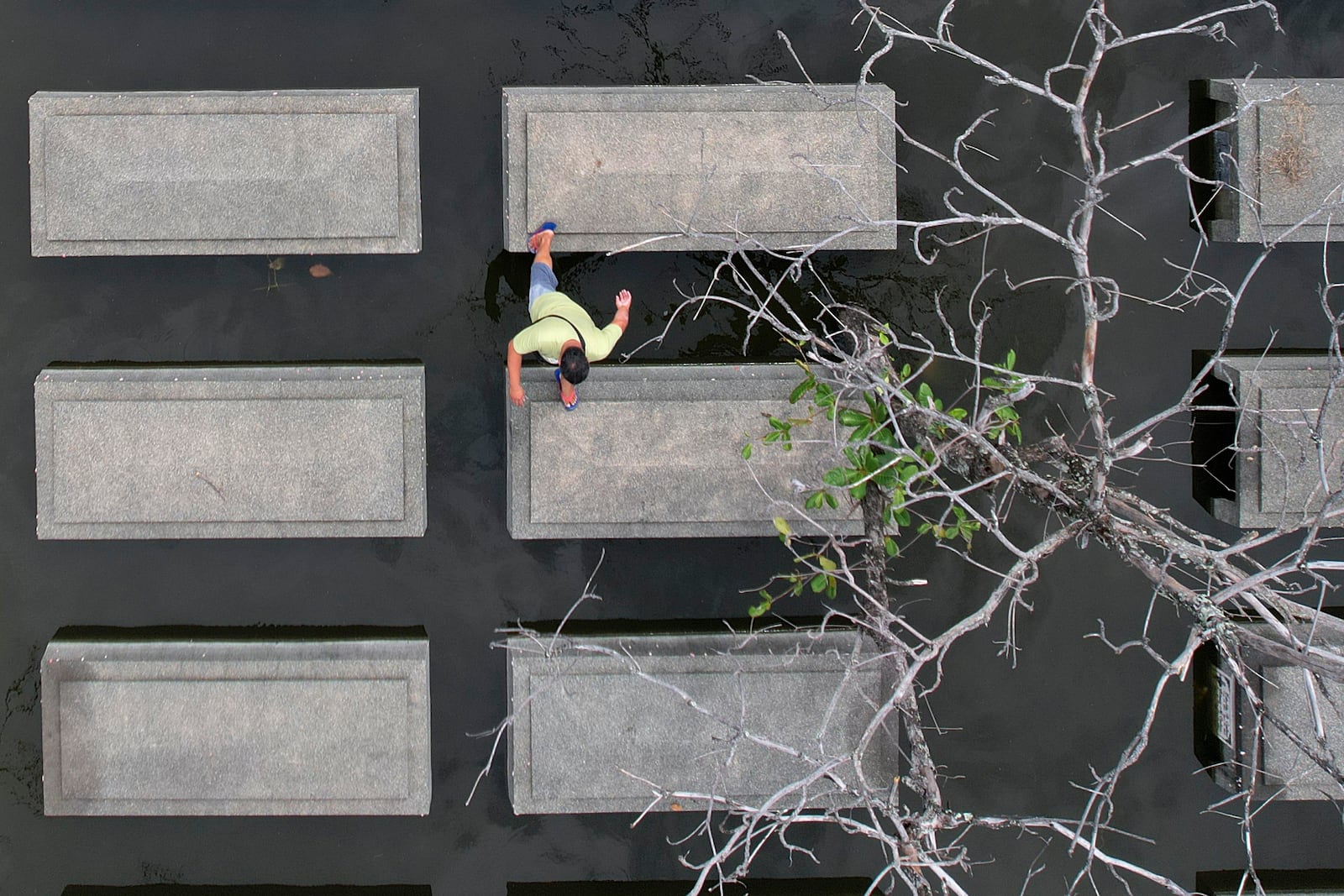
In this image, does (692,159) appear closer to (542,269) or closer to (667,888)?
(542,269)

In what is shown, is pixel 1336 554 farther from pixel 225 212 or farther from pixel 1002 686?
pixel 225 212

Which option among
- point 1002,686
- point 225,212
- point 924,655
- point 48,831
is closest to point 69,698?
point 48,831

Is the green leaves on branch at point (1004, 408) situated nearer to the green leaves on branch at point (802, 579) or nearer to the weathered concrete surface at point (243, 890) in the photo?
the green leaves on branch at point (802, 579)

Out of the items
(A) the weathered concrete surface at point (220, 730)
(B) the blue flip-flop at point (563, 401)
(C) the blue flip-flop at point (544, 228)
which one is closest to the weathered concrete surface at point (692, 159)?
(C) the blue flip-flop at point (544, 228)

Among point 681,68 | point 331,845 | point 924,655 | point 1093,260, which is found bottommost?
point 331,845

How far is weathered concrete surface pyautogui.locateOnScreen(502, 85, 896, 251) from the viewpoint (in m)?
5.25

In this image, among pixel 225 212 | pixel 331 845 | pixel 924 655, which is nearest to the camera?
pixel 924 655

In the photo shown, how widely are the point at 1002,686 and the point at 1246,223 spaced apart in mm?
3098

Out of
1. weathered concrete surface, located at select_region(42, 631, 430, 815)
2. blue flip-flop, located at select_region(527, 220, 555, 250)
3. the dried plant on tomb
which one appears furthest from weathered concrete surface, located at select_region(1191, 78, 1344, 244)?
weathered concrete surface, located at select_region(42, 631, 430, 815)

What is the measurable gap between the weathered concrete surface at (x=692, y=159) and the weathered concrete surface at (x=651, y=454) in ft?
2.82

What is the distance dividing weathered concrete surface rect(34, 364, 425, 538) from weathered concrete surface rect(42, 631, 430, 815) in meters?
0.88

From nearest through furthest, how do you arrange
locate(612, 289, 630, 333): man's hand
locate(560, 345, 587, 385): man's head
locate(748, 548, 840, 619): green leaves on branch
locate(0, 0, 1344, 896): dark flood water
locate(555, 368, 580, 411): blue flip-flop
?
locate(748, 548, 840, 619): green leaves on branch → locate(560, 345, 587, 385): man's head → locate(612, 289, 630, 333): man's hand → locate(555, 368, 580, 411): blue flip-flop → locate(0, 0, 1344, 896): dark flood water

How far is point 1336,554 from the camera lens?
5586 millimetres

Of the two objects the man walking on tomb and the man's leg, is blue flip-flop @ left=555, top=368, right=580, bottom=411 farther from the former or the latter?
the man's leg
